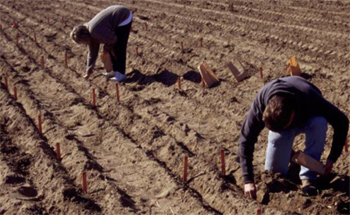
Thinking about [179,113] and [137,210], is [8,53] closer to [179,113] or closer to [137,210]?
Answer: [179,113]

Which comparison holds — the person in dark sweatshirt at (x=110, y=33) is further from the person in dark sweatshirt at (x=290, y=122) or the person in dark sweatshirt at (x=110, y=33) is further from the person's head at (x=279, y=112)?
the person's head at (x=279, y=112)

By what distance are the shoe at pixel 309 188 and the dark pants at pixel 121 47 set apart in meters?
4.41

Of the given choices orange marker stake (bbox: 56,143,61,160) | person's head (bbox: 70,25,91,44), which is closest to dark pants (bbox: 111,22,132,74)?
person's head (bbox: 70,25,91,44)

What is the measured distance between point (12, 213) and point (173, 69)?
Answer: 15.5ft

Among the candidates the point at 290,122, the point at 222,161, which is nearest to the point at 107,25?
the point at 222,161

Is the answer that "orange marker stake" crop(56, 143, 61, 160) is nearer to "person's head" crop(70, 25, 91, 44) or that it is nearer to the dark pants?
"person's head" crop(70, 25, 91, 44)

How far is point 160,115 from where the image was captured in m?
7.02

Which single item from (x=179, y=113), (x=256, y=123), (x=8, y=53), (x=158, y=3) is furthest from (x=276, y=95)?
(x=158, y=3)

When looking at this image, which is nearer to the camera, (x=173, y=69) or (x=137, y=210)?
(x=137, y=210)

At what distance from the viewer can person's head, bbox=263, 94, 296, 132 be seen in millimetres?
3977

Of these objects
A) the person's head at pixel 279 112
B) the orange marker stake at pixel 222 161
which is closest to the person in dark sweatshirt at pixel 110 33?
the orange marker stake at pixel 222 161

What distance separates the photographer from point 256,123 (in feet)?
14.3

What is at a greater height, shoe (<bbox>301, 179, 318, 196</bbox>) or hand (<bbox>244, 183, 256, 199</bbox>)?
hand (<bbox>244, 183, 256, 199</bbox>)

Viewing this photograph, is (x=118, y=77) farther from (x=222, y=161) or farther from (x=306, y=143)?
(x=306, y=143)
